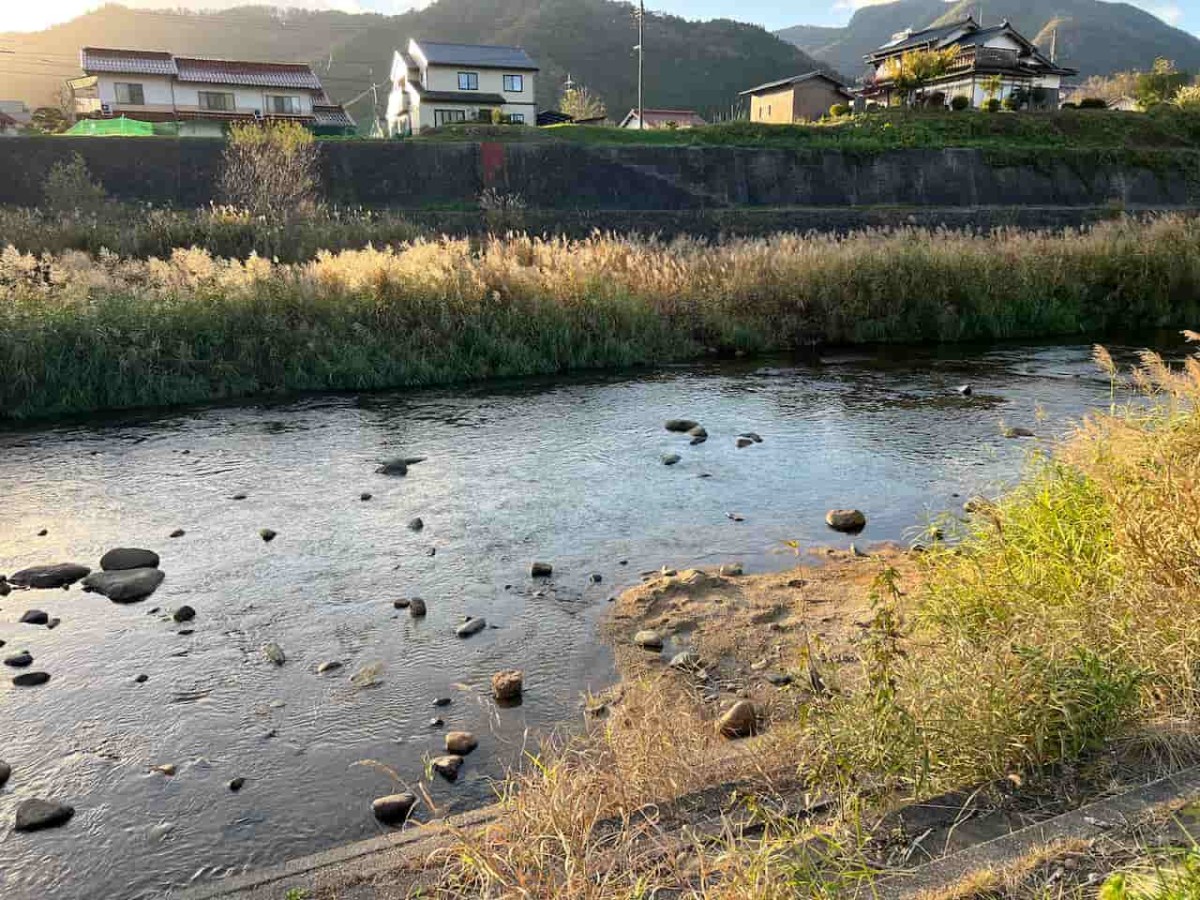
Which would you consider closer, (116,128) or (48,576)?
(48,576)

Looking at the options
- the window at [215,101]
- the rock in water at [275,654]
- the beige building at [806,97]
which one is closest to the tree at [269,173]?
the rock in water at [275,654]

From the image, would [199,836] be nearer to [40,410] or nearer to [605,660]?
[605,660]

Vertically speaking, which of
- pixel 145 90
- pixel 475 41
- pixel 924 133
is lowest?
pixel 924 133

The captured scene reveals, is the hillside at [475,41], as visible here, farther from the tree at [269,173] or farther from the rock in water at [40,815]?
the rock in water at [40,815]

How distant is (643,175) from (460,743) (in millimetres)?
30844

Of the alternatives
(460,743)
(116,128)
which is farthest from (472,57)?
(460,743)

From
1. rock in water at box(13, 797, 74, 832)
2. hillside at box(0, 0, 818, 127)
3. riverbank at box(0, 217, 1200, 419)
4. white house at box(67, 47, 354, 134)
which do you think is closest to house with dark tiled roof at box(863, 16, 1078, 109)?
white house at box(67, 47, 354, 134)

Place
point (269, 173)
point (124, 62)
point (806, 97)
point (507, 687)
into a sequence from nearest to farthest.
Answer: point (507, 687) < point (269, 173) < point (124, 62) < point (806, 97)

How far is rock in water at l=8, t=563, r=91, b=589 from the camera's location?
5.90 metres

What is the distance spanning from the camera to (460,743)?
395cm

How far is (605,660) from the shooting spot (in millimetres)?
4746

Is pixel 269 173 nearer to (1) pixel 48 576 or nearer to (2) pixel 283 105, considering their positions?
Answer: (1) pixel 48 576

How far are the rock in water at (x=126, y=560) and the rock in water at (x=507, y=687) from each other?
122 inches

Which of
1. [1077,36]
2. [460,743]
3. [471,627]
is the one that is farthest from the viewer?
[1077,36]
